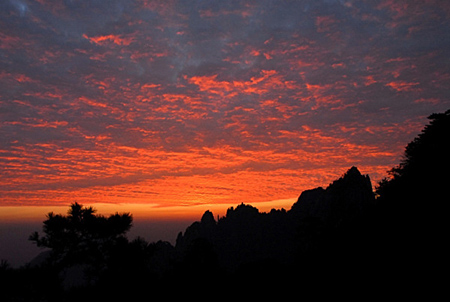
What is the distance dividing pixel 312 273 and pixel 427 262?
992 centimetres

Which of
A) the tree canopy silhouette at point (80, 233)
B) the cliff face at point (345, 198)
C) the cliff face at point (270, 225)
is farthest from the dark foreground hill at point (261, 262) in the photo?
the cliff face at point (270, 225)

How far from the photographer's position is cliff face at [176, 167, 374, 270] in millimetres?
119625

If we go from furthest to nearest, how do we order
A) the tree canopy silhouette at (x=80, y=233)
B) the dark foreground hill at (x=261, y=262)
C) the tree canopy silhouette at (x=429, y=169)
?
the tree canopy silhouette at (x=429, y=169) → the tree canopy silhouette at (x=80, y=233) → the dark foreground hill at (x=261, y=262)

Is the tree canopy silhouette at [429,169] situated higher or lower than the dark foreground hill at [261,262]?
higher

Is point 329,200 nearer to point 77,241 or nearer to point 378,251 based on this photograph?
point 378,251

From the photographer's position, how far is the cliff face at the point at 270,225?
392ft

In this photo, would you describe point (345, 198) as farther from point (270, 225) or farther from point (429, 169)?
point (429, 169)

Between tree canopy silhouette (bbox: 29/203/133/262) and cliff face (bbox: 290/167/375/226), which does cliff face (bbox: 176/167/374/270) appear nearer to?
cliff face (bbox: 290/167/375/226)

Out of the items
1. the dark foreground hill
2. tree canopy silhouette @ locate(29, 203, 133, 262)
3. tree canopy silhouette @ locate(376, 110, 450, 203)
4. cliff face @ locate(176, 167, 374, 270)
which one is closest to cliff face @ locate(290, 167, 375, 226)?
cliff face @ locate(176, 167, 374, 270)

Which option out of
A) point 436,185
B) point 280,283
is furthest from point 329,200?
point 280,283

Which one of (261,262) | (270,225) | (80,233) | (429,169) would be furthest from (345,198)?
(80,233)

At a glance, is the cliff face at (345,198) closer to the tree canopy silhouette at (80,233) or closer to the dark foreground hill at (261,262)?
the dark foreground hill at (261,262)

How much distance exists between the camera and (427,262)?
1702 cm

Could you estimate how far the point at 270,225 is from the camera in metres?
176
